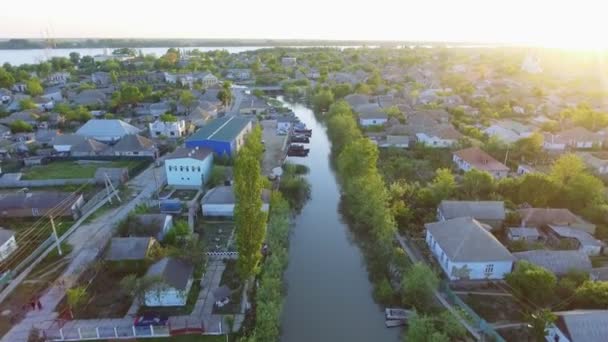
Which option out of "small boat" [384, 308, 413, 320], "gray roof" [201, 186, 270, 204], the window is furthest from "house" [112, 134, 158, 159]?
the window

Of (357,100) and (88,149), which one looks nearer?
(88,149)

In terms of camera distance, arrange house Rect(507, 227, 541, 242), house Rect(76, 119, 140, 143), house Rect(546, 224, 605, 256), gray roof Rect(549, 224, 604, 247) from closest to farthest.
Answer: house Rect(546, 224, 605, 256) < gray roof Rect(549, 224, 604, 247) < house Rect(507, 227, 541, 242) < house Rect(76, 119, 140, 143)

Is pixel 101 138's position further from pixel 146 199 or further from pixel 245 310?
pixel 245 310

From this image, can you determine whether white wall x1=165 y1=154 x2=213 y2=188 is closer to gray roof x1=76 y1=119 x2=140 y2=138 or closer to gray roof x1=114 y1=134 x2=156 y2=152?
gray roof x1=114 y1=134 x2=156 y2=152

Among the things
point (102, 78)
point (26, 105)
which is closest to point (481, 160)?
point (26, 105)

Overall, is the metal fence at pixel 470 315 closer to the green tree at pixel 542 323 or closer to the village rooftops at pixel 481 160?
the green tree at pixel 542 323

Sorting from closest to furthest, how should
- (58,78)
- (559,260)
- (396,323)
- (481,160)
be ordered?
(396,323) → (559,260) → (481,160) → (58,78)

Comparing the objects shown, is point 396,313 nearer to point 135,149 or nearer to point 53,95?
point 135,149
